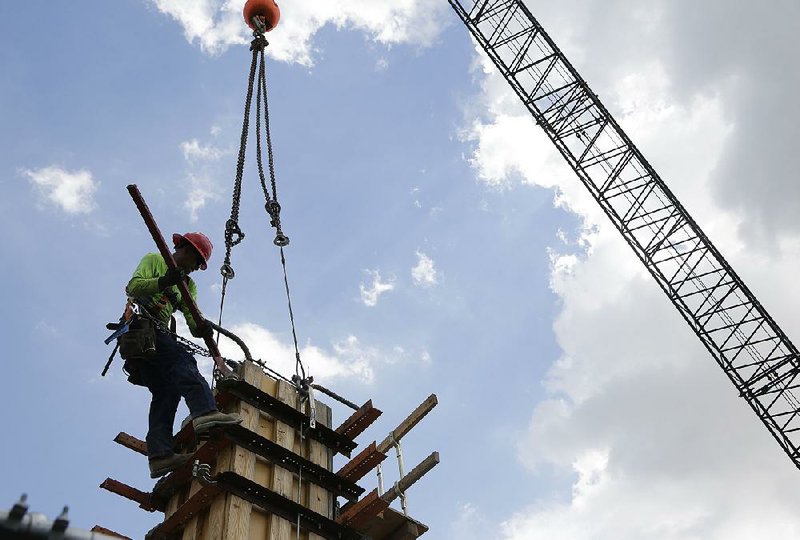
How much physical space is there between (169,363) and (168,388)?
251mm

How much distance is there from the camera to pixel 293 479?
27.4 ft

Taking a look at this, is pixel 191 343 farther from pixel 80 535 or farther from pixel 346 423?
pixel 80 535

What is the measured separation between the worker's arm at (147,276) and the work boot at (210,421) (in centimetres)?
131

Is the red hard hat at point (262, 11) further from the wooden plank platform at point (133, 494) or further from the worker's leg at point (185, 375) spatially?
the wooden plank platform at point (133, 494)

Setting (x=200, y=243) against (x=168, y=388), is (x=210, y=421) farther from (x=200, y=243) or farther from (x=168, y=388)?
(x=200, y=243)

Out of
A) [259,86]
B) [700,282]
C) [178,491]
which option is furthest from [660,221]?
[178,491]

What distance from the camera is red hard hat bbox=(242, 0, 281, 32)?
14.0 meters

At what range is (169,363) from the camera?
7.96 metres

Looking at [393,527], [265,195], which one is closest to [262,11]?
[265,195]

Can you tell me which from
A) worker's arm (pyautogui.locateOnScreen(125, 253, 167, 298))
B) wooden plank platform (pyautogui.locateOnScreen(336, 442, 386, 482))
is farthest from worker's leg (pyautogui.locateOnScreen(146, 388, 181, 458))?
wooden plank platform (pyautogui.locateOnScreen(336, 442, 386, 482))

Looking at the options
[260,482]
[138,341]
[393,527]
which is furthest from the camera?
[393,527]

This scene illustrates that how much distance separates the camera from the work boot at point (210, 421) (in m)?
7.55

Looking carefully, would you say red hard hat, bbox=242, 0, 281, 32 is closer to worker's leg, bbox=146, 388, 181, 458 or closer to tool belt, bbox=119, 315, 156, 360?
tool belt, bbox=119, 315, 156, 360

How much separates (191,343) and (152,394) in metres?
0.64
